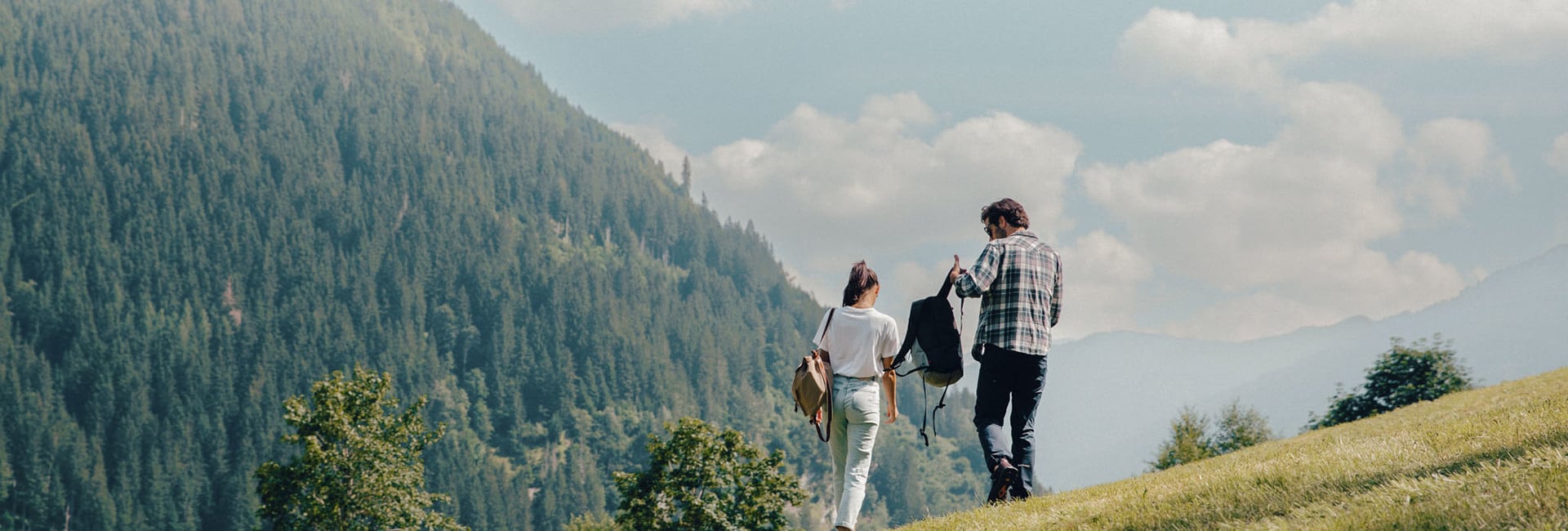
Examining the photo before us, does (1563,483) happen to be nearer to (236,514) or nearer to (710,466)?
(710,466)

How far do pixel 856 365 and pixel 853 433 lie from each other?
755 millimetres

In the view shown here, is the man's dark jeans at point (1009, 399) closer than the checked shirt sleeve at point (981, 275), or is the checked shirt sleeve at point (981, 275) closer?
the checked shirt sleeve at point (981, 275)


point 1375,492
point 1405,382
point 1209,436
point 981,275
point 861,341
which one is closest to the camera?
point 1375,492

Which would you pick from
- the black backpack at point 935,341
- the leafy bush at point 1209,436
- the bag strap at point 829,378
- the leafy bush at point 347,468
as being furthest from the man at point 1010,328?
the leafy bush at point 1209,436

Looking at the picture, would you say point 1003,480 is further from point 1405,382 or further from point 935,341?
point 1405,382

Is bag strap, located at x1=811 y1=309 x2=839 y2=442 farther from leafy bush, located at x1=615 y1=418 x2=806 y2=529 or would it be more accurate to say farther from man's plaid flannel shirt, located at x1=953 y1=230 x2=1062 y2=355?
leafy bush, located at x1=615 y1=418 x2=806 y2=529

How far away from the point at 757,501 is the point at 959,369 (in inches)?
1632

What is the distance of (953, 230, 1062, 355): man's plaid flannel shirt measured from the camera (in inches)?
430

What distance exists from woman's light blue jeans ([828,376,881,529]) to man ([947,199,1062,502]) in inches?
44.8

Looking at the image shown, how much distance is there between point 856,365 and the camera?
10.7 metres

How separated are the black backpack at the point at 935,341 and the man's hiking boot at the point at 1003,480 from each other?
0.87 m

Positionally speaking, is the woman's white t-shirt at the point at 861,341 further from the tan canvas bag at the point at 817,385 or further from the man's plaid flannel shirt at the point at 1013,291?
the man's plaid flannel shirt at the point at 1013,291

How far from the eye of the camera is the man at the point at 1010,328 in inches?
432

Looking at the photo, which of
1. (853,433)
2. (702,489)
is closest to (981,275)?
(853,433)
